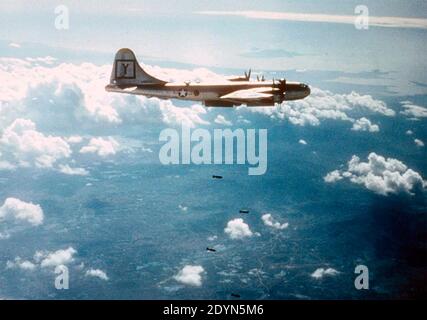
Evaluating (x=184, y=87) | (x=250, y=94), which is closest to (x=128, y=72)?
(x=184, y=87)

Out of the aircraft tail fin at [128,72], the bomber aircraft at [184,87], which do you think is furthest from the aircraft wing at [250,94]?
the aircraft tail fin at [128,72]

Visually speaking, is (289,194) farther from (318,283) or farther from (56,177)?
(56,177)

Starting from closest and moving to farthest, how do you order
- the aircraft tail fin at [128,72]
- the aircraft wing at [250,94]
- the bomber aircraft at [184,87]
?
the aircraft wing at [250,94] < the bomber aircraft at [184,87] < the aircraft tail fin at [128,72]

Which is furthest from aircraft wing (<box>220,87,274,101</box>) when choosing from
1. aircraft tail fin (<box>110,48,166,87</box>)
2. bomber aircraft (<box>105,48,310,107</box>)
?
aircraft tail fin (<box>110,48,166,87</box>)

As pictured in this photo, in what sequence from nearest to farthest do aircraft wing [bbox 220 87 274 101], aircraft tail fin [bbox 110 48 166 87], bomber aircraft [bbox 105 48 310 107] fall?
aircraft wing [bbox 220 87 274 101] → bomber aircraft [bbox 105 48 310 107] → aircraft tail fin [bbox 110 48 166 87]

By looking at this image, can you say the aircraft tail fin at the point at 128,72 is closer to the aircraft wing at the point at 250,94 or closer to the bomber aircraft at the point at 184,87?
the bomber aircraft at the point at 184,87

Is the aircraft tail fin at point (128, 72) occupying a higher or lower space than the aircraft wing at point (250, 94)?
higher

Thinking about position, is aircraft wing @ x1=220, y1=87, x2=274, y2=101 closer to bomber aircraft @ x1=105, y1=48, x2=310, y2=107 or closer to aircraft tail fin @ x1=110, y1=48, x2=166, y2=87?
bomber aircraft @ x1=105, y1=48, x2=310, y2=107
